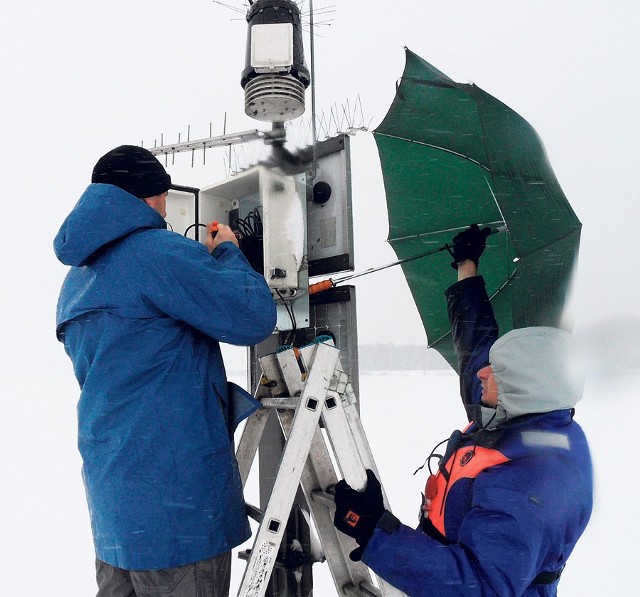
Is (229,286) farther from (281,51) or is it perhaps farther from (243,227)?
(281,51)

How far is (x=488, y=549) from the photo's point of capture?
1262 millimetres

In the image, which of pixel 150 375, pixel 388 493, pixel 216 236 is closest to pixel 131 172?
pixel 216 236

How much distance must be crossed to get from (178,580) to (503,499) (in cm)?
90

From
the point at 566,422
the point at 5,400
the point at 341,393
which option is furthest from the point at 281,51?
the point at 5,400

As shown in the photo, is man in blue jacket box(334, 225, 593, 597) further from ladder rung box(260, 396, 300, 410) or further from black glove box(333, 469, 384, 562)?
ladder rung box(260, 396, 300, 410)

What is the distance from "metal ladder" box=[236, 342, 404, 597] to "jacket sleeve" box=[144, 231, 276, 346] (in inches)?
8.9

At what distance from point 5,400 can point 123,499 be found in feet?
43.0

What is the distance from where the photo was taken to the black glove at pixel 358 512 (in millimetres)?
1438

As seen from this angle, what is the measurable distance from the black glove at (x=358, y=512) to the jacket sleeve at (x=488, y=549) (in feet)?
0.15

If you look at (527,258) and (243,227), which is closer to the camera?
(527,258)

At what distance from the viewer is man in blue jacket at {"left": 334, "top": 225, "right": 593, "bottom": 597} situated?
1.27m

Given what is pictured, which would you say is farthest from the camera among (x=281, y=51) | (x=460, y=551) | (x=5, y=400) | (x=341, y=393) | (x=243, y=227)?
(x=5, y=400)

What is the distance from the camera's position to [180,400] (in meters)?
1.54

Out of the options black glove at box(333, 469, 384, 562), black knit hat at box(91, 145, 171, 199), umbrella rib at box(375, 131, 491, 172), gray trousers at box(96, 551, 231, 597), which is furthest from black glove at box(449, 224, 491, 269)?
gray trousers at box(96, 551, 231, 597)
